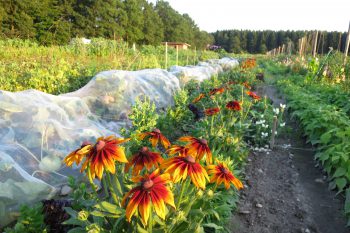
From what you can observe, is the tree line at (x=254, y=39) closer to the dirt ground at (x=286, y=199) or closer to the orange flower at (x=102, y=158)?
the dirt ground at (x=286, y=199)

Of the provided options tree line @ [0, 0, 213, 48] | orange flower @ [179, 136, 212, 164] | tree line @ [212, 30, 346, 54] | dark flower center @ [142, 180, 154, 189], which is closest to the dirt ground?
→ orange flower @ [179, 136, 212, 164]

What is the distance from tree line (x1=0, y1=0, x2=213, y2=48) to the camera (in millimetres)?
23922

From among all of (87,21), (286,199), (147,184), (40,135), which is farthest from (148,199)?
(87,21)

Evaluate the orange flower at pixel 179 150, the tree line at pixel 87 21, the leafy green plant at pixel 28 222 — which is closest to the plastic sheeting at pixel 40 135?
the leafy green plant at pixel 28 222

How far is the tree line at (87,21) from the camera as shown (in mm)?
A: 23922

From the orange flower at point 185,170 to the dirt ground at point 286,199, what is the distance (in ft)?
4.50

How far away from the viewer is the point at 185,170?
105cm

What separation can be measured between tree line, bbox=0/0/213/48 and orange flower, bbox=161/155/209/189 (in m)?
12.9

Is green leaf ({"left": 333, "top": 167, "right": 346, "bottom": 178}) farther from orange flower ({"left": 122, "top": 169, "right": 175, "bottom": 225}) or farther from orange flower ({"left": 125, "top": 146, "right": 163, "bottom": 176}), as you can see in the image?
orange flower ({"left": 122, "top": 169, "right": 175, "bottom": 225})

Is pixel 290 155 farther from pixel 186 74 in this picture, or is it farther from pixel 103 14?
pixel 103 14

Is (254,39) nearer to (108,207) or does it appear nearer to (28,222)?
(28,222)

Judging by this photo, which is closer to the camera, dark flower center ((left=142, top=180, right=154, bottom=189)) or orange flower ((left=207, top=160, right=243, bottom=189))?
dark flower center ((left=142, top=180, right=154, bottom=189))

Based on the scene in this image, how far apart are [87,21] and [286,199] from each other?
33128 millimetres

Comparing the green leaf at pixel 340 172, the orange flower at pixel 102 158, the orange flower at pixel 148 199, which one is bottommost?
the green leaf at pixel 340 172
